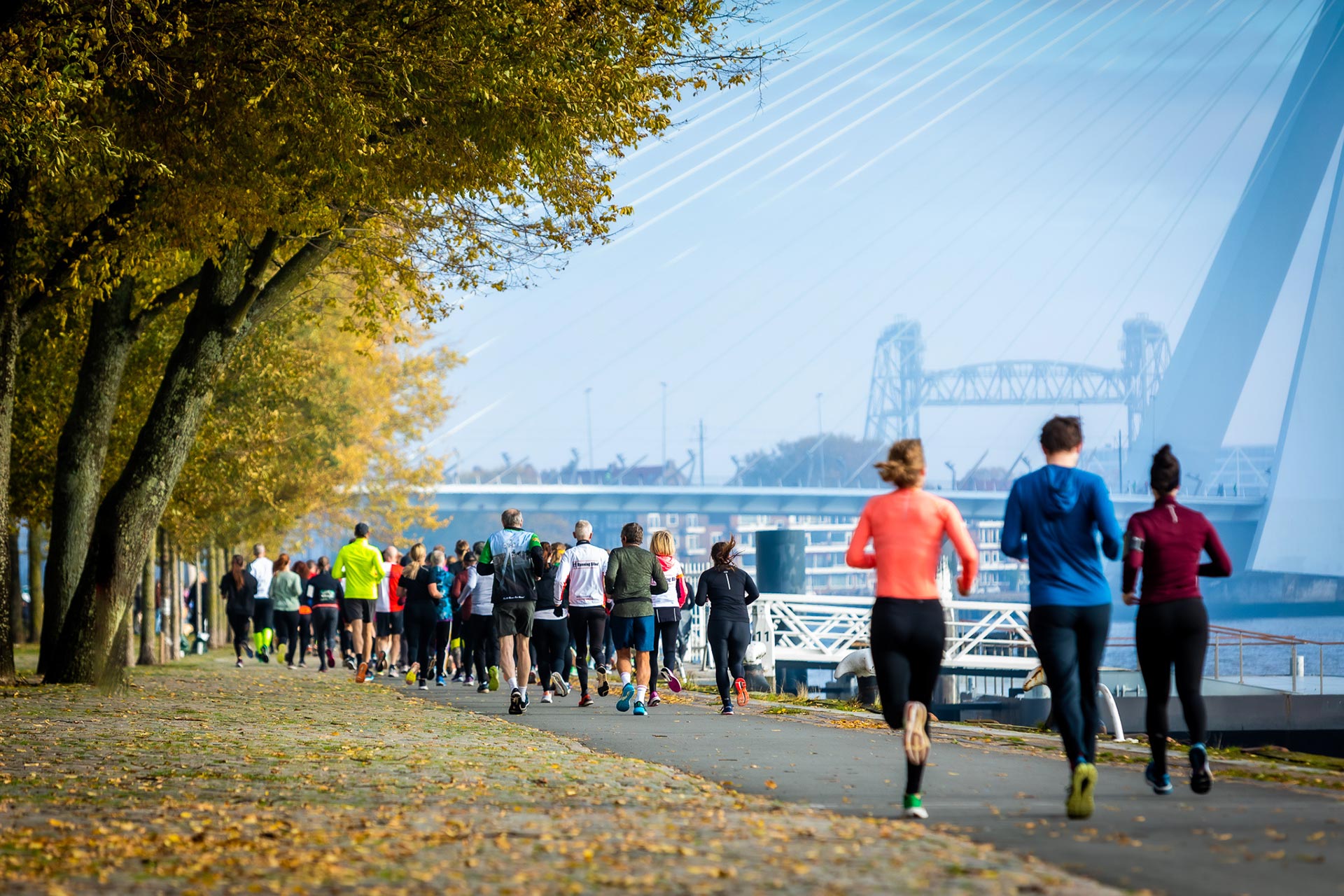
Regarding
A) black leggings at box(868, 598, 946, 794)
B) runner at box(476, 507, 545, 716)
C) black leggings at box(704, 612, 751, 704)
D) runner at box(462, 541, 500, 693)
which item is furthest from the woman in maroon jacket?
runner at box(462, 541, 500, 693)

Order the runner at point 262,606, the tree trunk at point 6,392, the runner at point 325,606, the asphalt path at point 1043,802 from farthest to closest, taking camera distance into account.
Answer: the runner at point 262,606
the runner at point 325,606
the tree trunk at point 6,392
the asphalt path at point 1043,802

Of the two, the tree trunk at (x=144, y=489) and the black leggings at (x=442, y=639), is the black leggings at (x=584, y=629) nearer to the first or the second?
the black leggings at (x=442, y=639)

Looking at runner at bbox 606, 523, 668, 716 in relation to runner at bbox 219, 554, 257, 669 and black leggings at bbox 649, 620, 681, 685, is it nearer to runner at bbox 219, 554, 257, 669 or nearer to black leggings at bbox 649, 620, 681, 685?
black leggings at bbox 649, 620, 681, 685

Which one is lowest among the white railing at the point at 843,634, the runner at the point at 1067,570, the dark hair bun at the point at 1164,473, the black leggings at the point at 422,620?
the white railing at the point at 843,634

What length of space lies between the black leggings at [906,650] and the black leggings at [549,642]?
8283mm

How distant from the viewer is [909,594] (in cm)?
702

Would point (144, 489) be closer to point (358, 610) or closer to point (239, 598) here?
point (358, 610)

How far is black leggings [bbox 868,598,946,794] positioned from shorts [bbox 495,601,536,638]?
25.5ft

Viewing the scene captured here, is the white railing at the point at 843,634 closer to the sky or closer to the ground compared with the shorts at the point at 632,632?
closer to the ground

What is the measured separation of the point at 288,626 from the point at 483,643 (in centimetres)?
705

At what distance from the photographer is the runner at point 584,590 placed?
47.9ft

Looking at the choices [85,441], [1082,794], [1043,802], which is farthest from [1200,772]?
[85,441]

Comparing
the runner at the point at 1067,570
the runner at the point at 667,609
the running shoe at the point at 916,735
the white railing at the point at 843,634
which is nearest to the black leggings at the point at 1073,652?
the runner at the point at 1067,570

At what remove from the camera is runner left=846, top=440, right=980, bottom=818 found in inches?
271
